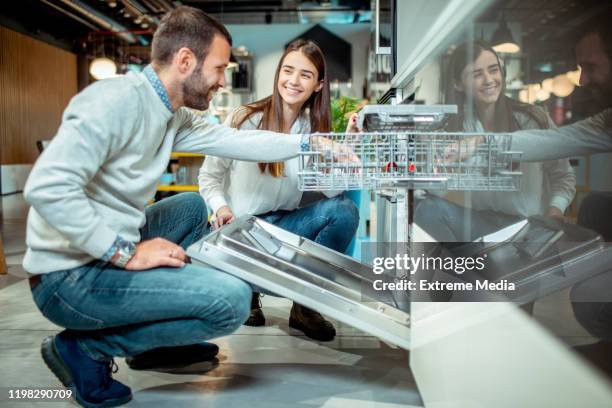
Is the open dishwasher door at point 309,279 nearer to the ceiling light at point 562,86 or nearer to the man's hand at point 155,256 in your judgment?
the man's hand at point 155,256

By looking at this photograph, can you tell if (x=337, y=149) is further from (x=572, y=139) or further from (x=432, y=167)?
(x=572, y=139)

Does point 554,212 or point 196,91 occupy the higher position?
point 196,91

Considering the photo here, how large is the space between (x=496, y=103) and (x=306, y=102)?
1.44 metres

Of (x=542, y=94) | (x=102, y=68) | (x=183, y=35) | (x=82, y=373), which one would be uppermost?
(x=102, y=68)

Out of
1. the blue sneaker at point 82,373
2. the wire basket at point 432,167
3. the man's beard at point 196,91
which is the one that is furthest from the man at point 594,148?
the blue sneaker at point 82,373

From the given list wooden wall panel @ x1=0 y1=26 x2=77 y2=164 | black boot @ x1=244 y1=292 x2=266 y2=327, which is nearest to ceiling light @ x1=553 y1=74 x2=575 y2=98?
black boot @ x1=244 y1=292 x2=266 y2=327

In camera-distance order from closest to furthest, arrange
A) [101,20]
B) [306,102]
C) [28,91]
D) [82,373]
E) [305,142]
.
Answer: [82,373] < [305,142] < [306,102] < [101,20] < [28,91]

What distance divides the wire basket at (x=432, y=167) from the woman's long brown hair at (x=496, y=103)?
0.04m

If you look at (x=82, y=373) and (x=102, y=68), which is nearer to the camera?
(x=82, y=373)

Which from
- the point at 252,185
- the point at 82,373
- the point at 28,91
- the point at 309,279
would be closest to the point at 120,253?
the point at 82,373

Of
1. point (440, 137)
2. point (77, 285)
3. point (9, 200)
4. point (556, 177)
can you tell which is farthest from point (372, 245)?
point (9, 200)

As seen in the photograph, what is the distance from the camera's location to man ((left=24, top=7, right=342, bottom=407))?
1.45m

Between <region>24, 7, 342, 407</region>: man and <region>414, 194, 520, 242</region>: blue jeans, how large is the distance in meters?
0.43

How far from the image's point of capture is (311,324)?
2.41 meters
